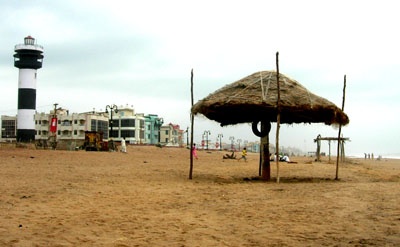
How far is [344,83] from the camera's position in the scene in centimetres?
1478

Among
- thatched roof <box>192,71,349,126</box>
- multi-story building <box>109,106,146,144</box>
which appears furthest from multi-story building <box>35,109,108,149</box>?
thatched roof <box>192,71,349,126</box>

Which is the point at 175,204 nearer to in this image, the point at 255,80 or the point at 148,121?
the point at 255,80

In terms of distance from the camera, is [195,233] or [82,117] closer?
[195,233]

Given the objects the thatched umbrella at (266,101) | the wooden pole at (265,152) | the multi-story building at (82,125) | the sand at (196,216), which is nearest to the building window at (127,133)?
the multi-story building at (82,125)

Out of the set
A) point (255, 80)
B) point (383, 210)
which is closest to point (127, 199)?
point (383, 210)

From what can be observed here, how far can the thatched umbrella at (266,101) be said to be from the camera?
12.6 m

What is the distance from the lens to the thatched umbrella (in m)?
12.6

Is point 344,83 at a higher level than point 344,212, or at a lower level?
higher

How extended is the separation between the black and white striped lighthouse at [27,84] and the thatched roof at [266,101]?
4234 centimetres

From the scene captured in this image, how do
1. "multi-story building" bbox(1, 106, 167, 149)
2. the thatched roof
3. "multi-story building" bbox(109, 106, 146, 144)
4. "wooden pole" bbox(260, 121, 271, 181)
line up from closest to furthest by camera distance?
the thatched roof, "wooden pole" bbox(260, 121, 271, 181), "multi-story building" bbox(1, 106, 167, 149), "multi-story building" bbox(109, 106, 146, 144)

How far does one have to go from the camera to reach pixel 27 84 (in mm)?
51656

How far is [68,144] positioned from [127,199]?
36220 millimetres

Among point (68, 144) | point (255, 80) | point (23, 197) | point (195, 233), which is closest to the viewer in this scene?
point (195, 233)

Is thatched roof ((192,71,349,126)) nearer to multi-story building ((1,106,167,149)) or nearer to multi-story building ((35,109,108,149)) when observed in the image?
multi-story building ((1,106,167,149))
